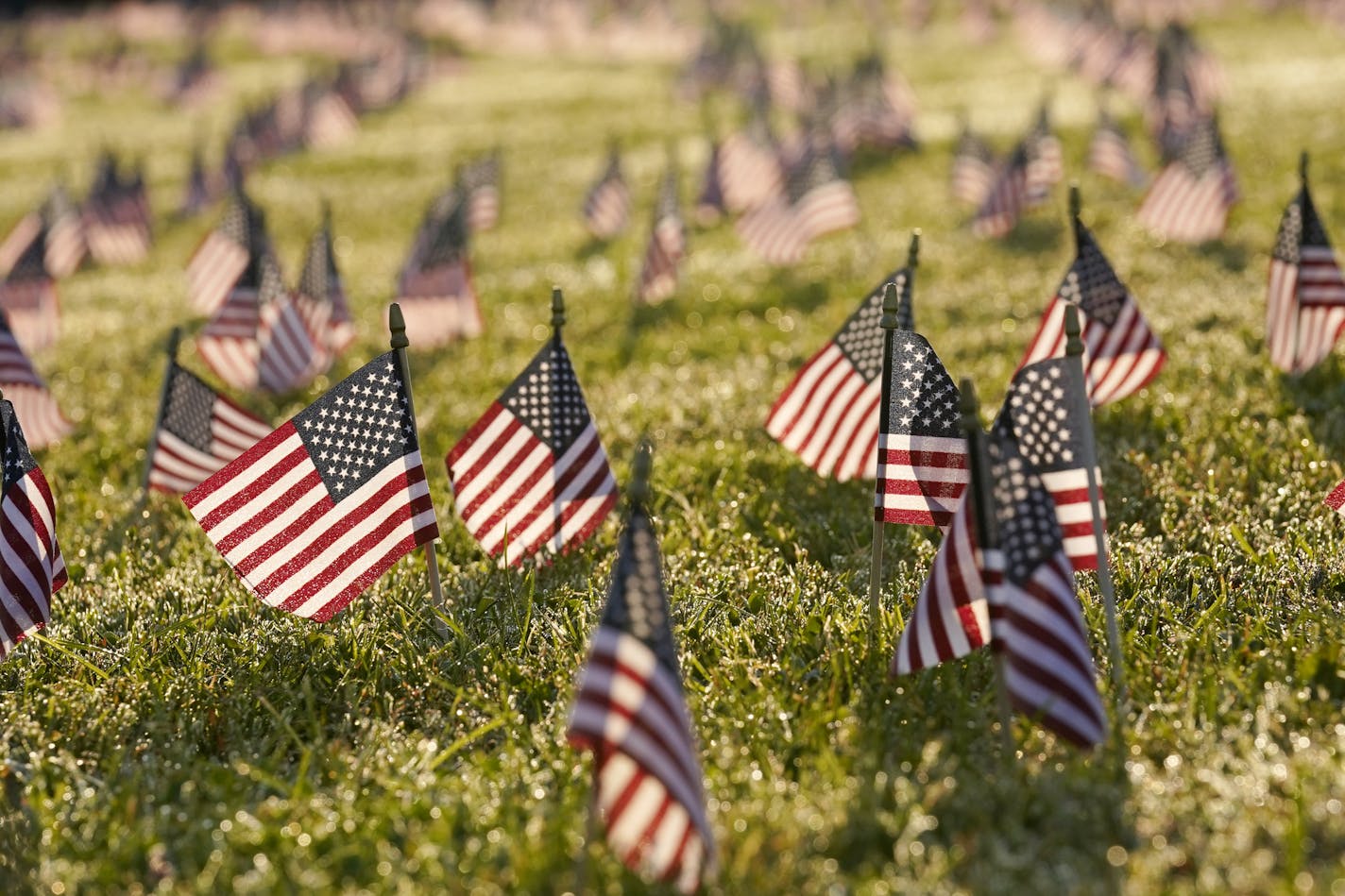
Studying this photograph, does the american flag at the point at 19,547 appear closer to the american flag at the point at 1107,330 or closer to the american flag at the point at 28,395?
the american flag at the point at 28,395

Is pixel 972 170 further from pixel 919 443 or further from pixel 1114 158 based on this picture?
pixel 919 443

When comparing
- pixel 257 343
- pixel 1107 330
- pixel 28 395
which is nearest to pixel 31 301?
pixel 257 343

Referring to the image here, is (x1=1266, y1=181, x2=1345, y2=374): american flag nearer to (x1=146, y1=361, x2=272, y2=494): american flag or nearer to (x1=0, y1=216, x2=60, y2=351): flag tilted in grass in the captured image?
(x1=146, y1=361, x2=272, y2=494): american flag

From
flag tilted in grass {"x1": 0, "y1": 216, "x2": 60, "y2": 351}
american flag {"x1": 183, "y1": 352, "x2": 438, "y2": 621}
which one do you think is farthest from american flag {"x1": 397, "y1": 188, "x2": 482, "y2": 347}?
american flag {"x1": 183, "y1": 352, "x2": 438, "y2": 621}

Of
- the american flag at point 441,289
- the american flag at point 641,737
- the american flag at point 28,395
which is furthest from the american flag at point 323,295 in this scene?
the american flag at point 641,737

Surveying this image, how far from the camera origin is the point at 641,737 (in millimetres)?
3809

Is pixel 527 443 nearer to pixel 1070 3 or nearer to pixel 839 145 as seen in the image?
pixel 839 145

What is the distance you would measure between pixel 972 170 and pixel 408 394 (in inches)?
488

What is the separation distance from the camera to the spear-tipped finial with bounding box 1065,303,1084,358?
15.1 feet

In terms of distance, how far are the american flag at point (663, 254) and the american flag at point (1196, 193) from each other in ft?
16.4

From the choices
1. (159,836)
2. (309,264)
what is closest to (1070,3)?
(309,264)

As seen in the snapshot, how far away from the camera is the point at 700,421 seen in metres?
8.57

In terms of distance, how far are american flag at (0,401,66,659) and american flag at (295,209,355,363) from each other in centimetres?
505

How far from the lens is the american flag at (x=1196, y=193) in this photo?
12.0 metres
